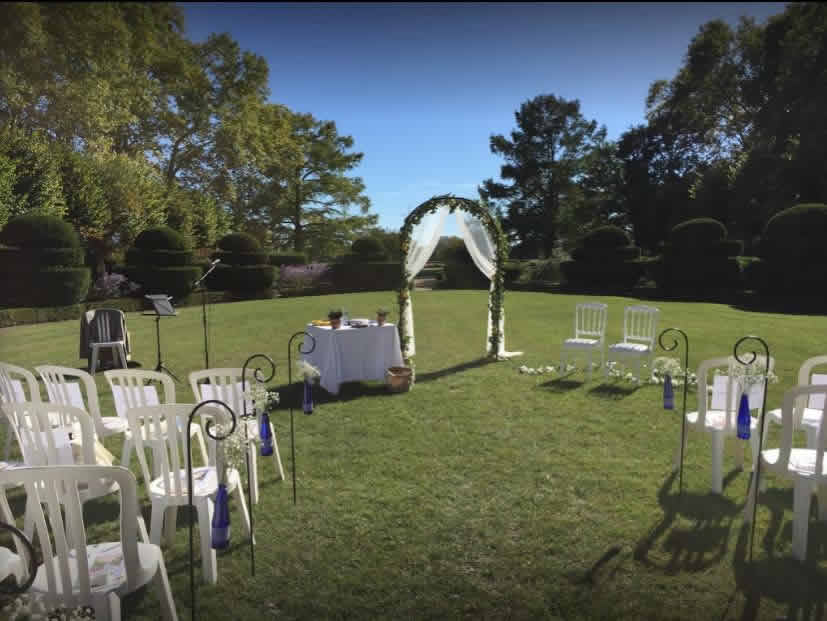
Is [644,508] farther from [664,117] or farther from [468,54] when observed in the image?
[664,117]

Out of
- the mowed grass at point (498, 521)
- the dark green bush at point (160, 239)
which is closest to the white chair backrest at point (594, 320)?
the mowed grass at point (498, 521)

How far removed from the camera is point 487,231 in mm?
7750

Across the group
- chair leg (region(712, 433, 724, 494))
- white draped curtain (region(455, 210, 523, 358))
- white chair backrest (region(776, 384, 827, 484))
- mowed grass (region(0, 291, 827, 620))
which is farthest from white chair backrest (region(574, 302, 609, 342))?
white chair backrest (region(776, 384, 827, 484))

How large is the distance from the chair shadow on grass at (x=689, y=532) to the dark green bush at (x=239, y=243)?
10185 mm

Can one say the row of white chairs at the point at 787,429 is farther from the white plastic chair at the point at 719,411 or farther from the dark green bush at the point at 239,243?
the dark green bush at the point at 239,243

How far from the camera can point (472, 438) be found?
14.9ft

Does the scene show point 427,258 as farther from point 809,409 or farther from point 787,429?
point 787,429

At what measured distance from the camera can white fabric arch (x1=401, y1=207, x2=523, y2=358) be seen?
735 centimetres

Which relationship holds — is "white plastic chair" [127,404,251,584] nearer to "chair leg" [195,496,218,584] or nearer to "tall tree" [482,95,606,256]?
"chair leg" [195,496,218,584]

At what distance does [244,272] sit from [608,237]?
402 inches

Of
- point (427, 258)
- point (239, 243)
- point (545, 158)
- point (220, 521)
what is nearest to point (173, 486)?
point (220, 521)

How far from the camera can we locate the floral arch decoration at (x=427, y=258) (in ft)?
23.9

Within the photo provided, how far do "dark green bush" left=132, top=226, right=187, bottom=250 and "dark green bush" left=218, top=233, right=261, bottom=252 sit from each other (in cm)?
353

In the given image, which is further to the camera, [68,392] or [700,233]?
[700,233]
